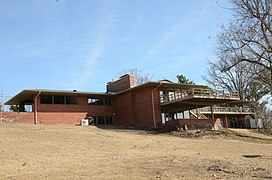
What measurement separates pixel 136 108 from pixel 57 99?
8535 millimetres

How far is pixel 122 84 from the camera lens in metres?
41.6

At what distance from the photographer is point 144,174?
1150 centimetres

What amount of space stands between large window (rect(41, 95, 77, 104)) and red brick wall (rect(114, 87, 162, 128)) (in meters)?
5.44

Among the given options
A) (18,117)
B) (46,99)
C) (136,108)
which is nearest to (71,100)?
(46,99)

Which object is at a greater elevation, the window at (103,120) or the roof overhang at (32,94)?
the roof overhang at (32,94)

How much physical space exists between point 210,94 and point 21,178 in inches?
977

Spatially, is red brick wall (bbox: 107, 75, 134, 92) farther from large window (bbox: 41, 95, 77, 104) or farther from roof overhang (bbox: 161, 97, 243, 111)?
large window (bbox: 41, 95, 77, 104)

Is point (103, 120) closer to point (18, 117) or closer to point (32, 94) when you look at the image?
point (32, 94)

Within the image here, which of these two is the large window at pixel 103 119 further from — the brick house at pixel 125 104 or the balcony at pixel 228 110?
the balcony at pixel 228 110

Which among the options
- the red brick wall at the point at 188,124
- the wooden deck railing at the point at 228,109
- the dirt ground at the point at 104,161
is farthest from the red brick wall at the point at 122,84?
the dirt ground at the point at 104,161

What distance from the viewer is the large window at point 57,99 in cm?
3597

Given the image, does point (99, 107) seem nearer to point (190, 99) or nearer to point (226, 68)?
point (190, 99)

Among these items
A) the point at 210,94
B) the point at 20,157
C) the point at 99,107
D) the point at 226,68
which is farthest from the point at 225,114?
the point at 20,157

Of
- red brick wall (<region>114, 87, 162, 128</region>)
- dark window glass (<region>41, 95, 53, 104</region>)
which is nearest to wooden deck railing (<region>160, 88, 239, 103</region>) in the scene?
red brick wall (<region>114, 87, 162, 128</region>)
